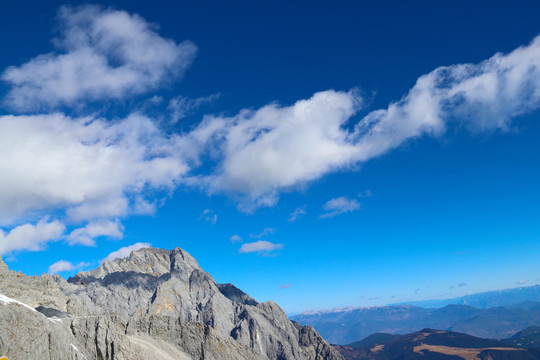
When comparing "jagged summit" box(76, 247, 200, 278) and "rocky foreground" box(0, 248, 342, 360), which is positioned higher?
"jagged summit" box(76, 247, 200, 278)

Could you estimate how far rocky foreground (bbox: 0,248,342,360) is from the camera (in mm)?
52844

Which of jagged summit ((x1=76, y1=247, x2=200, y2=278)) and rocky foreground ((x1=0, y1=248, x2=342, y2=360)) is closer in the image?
rocky foreground ((x1=0, y1=248, x2=342, y2=360))

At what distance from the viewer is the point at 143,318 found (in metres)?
103

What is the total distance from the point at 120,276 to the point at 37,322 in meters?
115

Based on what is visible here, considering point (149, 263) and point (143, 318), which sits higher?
point (149, 263)

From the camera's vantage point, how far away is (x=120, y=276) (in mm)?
158750

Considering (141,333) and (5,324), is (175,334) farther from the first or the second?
(5,324)

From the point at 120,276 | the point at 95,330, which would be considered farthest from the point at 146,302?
the point at 95,330

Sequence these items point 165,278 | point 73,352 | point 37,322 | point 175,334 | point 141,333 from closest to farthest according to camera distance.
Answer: point 37,322 → point 73,352 → point 141,333 → point 175,334 → point 165,278

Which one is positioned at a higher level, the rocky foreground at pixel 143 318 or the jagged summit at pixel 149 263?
the jagged summit at pixel 149 263

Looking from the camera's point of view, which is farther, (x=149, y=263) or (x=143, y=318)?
(x=149, y=263)

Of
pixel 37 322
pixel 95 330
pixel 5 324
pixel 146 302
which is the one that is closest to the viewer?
pixel 5 324

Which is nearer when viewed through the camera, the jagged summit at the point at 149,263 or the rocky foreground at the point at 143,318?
the rocky foreground at the point at 143,318

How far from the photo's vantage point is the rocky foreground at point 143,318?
52.8 meters
